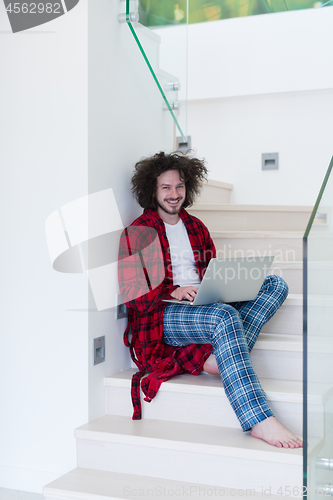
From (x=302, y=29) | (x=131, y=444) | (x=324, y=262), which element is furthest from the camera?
(x=302, y=29)

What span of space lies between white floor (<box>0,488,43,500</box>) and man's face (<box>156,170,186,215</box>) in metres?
1.24

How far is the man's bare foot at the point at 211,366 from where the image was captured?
A: 6.47 ft

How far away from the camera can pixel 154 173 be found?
217cm

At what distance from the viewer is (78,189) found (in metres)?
1.91

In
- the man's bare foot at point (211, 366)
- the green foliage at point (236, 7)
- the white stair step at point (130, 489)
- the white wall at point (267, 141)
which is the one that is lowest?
the white stair step at point (130, 489)

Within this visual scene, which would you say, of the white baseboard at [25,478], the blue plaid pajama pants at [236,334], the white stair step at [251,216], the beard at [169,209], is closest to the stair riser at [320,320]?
the blue plaid pajama pants at [236,334]

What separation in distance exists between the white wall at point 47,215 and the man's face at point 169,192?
210 millimetres

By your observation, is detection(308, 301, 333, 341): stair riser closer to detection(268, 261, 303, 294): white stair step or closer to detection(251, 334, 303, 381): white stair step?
detection(251, 334, 303, 381): white stair step

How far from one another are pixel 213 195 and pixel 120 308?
1.47 meters

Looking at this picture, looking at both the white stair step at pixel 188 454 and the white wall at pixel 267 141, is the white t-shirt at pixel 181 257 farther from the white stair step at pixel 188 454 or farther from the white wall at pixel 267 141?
the white wall at pixel 267 141

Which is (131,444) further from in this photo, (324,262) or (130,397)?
(324,262)

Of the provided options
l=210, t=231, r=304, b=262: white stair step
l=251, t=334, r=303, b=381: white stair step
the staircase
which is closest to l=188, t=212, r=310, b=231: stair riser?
l=210, t=231, r=304, b=262: white stair step

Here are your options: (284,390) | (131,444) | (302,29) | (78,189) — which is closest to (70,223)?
(78,189)

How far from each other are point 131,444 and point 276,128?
104 inches
